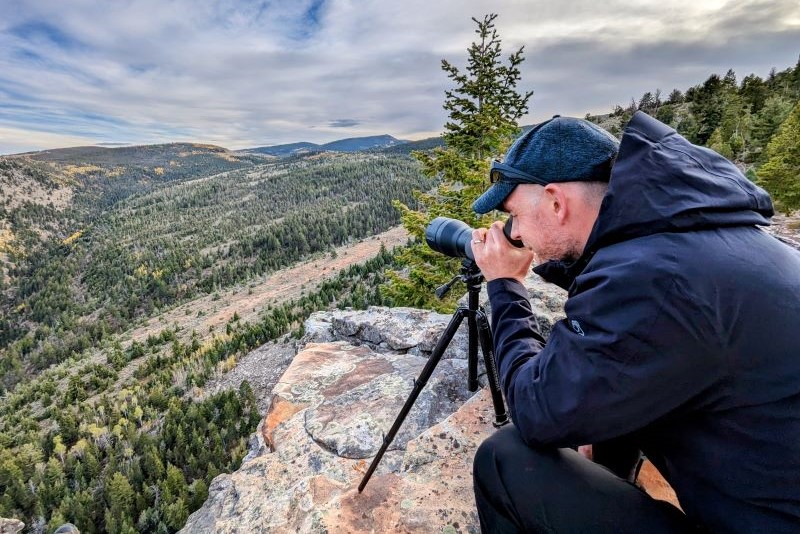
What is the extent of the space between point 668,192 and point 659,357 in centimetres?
54

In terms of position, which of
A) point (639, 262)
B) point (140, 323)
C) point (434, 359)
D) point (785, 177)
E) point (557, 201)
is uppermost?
point (557, 201)

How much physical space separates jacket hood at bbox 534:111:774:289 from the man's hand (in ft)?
1.67

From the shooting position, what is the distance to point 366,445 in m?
3.90

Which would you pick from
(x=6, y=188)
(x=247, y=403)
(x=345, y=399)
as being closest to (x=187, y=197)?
(x=6, y=188)

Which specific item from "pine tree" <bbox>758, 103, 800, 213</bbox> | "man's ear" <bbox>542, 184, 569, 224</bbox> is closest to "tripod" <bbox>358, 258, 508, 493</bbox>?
"man's ear" <bbox>542, 184, 569, 224</bbox>

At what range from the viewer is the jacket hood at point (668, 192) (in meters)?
1.23

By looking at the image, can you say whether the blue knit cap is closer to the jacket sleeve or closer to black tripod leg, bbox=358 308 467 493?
the jacket sleeve

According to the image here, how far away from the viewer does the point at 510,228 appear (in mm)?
1925

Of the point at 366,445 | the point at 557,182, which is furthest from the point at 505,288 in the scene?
the point at 366,445

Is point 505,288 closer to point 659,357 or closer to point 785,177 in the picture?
point 659,357

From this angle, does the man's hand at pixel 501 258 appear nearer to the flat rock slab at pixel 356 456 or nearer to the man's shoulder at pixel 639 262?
the man's shoulder at pixel 639 262

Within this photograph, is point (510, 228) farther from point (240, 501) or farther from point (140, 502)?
point (140, 502)

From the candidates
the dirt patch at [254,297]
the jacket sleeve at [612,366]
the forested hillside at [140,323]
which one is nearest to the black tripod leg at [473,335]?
the jacket sleeve at [612,366]

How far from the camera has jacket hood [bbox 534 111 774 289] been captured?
1232mm
